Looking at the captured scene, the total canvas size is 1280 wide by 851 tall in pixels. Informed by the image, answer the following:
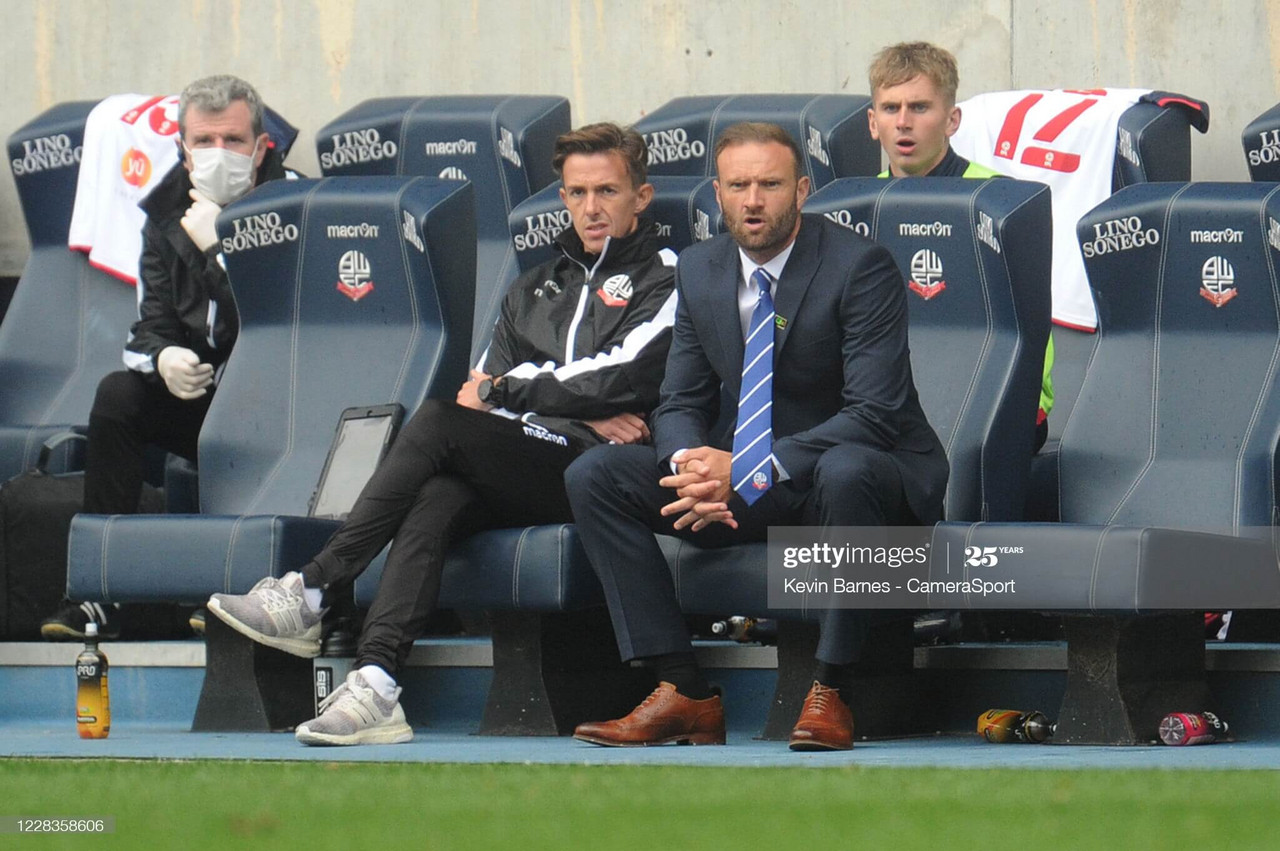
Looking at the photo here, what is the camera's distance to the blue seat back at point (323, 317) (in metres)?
5.66

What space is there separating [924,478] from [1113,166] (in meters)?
1.70

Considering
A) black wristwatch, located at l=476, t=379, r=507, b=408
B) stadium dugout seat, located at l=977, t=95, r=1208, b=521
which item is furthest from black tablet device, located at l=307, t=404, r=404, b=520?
stadium dugout seat, located at l=977, t=95, r=1208, b=521

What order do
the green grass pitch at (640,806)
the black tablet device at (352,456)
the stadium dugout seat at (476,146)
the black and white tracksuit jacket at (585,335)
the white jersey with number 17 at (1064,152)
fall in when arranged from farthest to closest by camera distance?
1. the stadium dugout seat at (476,146)
2. the white jersey with number 17 at (1064,152)
3. the black tablet device at (352,456)
4. the black and white tracksuit jacket at (585,335)
5. the green grass pitch at (640,806)

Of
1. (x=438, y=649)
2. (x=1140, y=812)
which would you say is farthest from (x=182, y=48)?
(x=1140, y=812)

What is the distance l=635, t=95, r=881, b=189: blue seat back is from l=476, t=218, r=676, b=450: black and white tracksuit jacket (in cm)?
98

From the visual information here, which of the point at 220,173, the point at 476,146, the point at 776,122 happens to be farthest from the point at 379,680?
the point at 476,146

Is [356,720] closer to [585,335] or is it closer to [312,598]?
[312,598]

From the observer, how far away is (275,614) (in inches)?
189

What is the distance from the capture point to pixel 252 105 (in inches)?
237

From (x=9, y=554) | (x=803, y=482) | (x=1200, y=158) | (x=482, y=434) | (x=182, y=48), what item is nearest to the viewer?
(x=803, y=482)

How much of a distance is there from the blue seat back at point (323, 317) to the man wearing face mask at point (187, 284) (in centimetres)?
15

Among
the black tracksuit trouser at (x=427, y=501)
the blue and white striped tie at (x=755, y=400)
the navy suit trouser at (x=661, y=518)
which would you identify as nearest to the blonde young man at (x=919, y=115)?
the blue and white striped tie at (x=755, y=400)

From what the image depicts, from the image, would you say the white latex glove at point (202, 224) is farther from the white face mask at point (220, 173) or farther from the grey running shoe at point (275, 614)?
the grey running shoe at point (275, 614)

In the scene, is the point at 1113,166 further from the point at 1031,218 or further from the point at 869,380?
the point at 869,380
